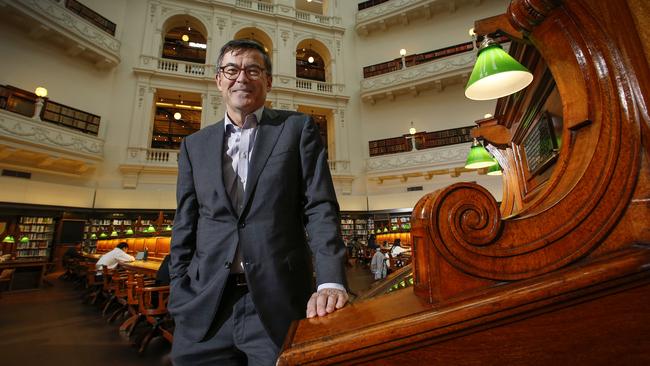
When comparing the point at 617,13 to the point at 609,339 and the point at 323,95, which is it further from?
the point at 323,95

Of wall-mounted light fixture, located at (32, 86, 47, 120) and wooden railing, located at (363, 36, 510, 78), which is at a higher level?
wooden railing, located at (363, 36, 510, 78)

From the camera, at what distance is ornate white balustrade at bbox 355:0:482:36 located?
12.6m

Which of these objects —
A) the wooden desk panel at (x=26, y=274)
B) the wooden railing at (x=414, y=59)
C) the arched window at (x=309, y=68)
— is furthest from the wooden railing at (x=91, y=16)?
the wooden railing at (x=414, y=59)

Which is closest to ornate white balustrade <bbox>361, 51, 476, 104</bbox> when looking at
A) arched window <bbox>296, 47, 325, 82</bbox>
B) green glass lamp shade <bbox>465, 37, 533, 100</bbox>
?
arched window <bbox>296, 47, 325, 82</bbox>

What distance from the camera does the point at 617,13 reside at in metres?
0.45

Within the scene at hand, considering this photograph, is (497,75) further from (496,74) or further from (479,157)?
(479,157)

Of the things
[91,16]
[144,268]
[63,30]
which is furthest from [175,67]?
[144,268]

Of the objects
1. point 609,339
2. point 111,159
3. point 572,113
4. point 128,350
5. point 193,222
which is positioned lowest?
point 128,350

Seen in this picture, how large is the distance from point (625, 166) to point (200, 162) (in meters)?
1.22

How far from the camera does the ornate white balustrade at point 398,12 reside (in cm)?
1262

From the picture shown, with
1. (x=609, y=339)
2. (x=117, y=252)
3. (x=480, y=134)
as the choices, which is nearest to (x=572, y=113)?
(x=609, y=339)

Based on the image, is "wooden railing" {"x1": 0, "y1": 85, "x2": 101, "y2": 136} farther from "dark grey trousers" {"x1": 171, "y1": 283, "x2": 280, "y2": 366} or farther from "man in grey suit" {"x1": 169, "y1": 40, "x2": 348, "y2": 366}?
"dark grey trousers" {"x1": 171, "y1": 283, "x2": 280, "y2": 366}

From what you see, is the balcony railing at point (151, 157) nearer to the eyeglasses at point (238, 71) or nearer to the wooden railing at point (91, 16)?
the wooden railing at point (91, 16)

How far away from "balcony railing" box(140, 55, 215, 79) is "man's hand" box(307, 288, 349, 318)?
1164cm
